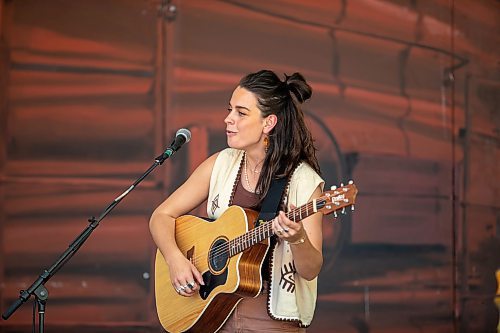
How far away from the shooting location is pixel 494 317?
19.1ft

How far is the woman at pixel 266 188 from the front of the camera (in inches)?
122

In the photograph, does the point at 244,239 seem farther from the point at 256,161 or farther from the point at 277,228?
the point at 256,161

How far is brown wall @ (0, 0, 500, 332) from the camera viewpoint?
5195 mm

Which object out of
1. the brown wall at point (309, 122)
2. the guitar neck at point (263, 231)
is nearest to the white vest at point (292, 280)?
the guitar neck at point (263, 231)

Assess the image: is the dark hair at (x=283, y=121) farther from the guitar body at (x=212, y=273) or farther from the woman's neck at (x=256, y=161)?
the guitar body at (x=212, y=273)

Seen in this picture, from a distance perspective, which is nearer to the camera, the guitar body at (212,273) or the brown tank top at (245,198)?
the guitar body at (212,273)

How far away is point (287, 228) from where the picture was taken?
2.88m

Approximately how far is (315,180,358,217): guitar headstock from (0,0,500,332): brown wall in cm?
251

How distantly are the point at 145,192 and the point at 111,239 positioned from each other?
355 mm

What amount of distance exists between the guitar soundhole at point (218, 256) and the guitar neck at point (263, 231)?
43 millimetres

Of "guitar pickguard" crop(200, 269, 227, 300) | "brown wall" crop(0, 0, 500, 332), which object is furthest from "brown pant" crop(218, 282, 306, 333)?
"brown wall" crop(0, 0, 500, 332)

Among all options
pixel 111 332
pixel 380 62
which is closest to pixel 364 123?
pixel 380 62

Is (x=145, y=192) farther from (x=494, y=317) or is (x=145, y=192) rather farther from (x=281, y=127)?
(x=494, y=317)

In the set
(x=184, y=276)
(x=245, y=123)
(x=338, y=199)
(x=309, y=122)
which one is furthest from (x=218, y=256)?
(x=309, y=122)
